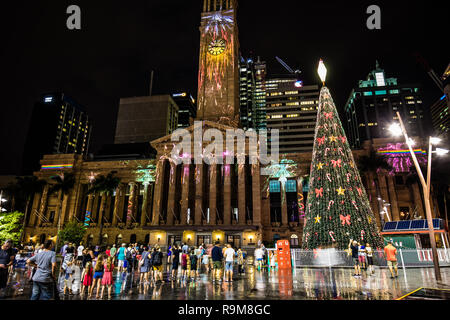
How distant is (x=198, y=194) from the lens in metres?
49.7

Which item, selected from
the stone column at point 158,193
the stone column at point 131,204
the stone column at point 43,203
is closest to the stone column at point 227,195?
the stone column at point 158,193

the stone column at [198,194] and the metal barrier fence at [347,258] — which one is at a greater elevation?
the stone column at [198,194]

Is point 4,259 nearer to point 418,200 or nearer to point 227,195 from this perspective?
point 227,195

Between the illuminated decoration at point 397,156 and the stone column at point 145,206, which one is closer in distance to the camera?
the illuminated decoration at point 397,156

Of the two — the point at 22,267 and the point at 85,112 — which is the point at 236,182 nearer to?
the point at 22,267

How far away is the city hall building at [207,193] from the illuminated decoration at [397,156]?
63.7 inches

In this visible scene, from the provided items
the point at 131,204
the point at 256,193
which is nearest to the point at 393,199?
the point at 256,193

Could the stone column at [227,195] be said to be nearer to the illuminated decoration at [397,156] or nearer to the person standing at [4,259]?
the illuminated decoration at [397,156]

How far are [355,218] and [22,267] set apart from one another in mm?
27761

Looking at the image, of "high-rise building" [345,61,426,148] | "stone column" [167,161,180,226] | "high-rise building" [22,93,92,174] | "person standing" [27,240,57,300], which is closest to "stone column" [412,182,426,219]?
"stone column" [167,161,180,226]

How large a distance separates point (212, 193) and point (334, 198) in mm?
31323

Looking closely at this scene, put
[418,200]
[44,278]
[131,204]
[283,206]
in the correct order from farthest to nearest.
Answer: [131,204] → [283,206] → [418,200] → [44,278]

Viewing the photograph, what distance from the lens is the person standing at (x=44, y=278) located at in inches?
312
